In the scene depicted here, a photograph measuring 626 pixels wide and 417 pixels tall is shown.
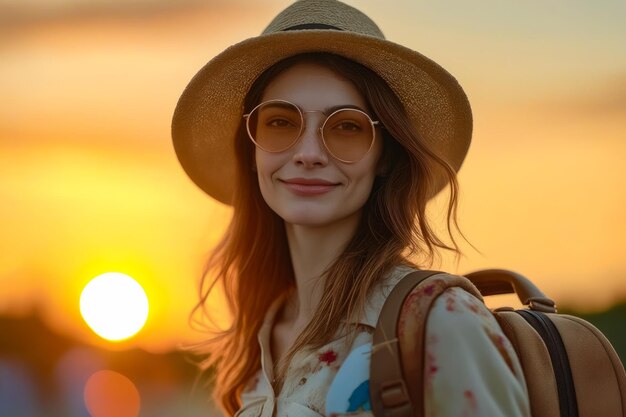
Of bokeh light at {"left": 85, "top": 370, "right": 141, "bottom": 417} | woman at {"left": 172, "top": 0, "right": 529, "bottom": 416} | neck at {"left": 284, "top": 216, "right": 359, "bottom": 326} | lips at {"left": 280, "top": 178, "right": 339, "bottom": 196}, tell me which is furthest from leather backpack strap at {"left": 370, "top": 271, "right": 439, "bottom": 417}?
bokeh light at {"left": 85, "top": 370, "right": 141, "bottom": 417}

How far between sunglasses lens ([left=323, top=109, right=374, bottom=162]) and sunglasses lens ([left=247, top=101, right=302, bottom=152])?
0.34 feet

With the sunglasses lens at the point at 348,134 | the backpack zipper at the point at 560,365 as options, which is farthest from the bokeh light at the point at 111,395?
the backpack zipper at the point at 560,365

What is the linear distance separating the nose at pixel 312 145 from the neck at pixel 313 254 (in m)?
0.30

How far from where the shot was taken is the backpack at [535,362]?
11.1ft

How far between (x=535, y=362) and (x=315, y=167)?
3.25 feet

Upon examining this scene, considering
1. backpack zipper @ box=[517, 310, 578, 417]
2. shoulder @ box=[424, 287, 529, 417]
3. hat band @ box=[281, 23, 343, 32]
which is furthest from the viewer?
hat band @ box=[281, 23, 343, 32]

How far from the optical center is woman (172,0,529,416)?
3986 millimetres

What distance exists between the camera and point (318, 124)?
409 cm

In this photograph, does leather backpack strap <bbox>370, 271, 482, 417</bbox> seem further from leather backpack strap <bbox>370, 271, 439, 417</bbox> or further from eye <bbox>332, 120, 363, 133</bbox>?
eye <bbox>332, 120, 363, 133</bbox>

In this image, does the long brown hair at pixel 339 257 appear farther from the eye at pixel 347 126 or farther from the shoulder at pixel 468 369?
the shoulder at pixel 468 369

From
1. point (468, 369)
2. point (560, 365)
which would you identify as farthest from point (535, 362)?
point (468, 369)

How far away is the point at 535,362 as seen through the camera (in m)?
3.52

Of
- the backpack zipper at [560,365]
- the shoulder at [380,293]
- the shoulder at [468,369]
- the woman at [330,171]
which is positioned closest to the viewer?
the shoulder at [468,369]

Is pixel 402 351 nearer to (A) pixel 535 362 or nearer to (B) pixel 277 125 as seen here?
(A) pixel 535 362
